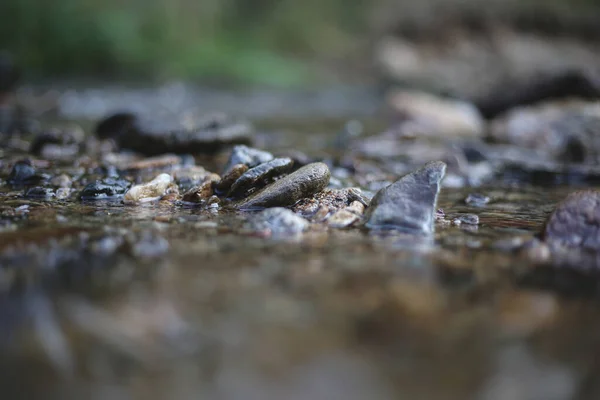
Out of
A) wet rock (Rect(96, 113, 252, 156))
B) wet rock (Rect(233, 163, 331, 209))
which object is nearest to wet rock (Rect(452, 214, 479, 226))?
wet rock (Rect(233, 163, 331, 209))

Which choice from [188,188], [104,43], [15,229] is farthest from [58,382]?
[104,43]

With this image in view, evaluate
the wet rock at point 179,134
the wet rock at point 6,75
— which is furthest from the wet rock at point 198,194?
the wet rock at point 6,75

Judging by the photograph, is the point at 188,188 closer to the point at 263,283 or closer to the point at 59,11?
the point at 263,283

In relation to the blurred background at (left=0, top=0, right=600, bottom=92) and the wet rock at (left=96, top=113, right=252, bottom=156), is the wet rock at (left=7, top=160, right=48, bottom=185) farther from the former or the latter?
the blurred background at (left=0, top=0, right=600, bottom=92)

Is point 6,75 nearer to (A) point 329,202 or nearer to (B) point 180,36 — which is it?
(A) point 329,202

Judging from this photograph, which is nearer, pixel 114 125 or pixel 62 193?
pixel 62 193

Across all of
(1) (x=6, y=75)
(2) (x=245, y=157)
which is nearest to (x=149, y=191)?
(2) (x=245, y=157)
